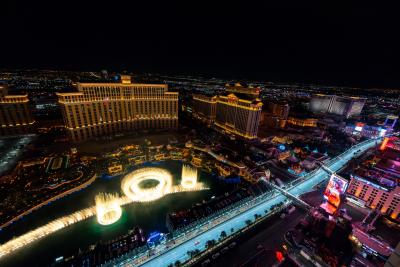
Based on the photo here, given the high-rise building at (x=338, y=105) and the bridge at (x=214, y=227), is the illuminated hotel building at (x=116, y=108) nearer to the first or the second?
the bridge at (x=214, y=227)

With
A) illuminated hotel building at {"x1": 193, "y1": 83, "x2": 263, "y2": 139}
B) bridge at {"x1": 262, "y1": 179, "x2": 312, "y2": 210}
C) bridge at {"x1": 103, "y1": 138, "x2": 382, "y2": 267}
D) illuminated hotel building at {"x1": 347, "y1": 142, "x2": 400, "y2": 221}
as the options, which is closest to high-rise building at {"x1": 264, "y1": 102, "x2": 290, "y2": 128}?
illuminated hotel building at {"x1": 193, "y1": 83, "x2": 263, "y2": 139}

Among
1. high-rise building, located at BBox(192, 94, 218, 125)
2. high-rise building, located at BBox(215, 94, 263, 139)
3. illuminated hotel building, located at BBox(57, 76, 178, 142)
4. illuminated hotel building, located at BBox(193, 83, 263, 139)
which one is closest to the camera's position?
illuminated hotel building, located at BBox(57, 76, 178, 142)

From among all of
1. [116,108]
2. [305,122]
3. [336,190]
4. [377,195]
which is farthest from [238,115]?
[116,108]

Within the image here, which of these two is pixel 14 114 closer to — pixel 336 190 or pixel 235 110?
pixel 235 110

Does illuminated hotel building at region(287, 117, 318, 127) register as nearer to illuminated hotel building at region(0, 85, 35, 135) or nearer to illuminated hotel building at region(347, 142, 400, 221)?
illuminated hotel building at region(347, 142, 400, 221)

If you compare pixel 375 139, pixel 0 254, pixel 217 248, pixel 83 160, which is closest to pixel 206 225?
pixel 217 248

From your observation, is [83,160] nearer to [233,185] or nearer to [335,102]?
[233,185]
